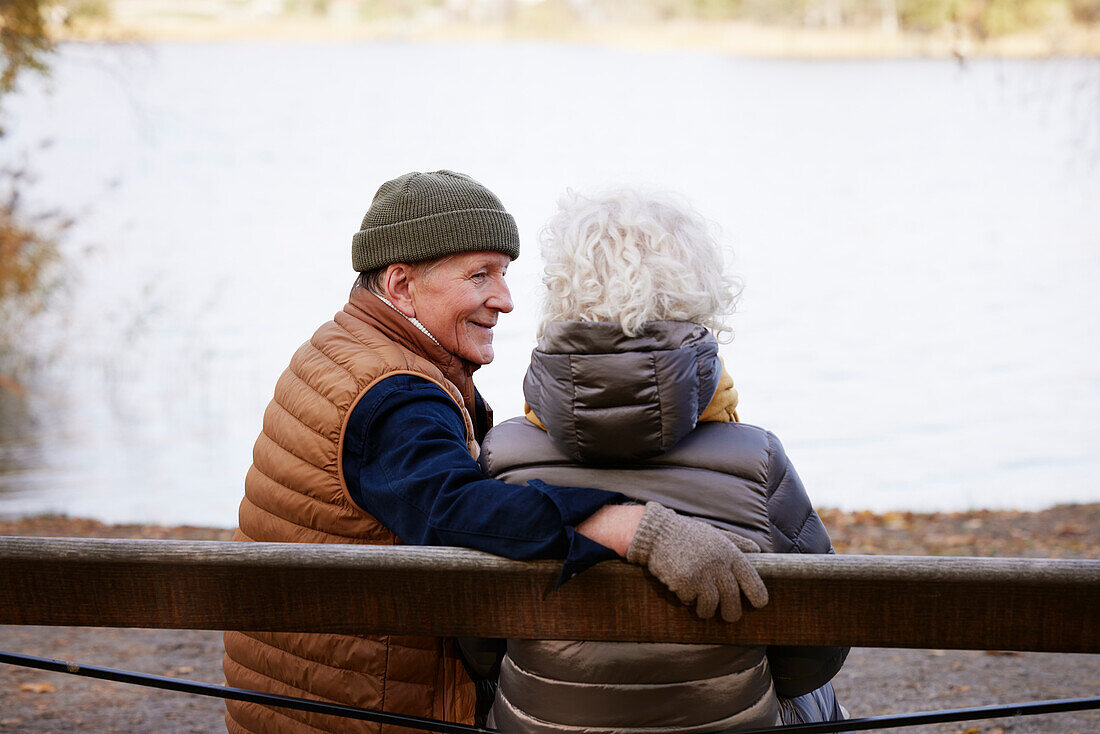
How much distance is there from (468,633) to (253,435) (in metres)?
12.4

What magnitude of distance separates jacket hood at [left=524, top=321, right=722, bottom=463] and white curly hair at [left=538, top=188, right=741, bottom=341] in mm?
73

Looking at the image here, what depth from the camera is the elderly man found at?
1570 mm

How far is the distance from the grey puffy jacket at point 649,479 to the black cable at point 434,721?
0.35 ft

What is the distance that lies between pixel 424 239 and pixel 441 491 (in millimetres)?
739

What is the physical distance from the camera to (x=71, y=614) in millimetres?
1618

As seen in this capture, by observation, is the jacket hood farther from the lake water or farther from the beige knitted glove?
the lake water

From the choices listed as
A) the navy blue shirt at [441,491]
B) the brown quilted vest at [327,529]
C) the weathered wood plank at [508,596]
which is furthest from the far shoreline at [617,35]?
the weathered wood plank at [508,596]

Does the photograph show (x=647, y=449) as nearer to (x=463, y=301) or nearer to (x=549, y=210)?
(x=463, y=301)

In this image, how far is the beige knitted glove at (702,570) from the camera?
149 centimetres

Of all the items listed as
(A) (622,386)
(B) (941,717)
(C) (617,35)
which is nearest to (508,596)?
(A) (622,386)

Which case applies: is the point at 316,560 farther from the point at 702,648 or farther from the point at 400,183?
the point at 400,183

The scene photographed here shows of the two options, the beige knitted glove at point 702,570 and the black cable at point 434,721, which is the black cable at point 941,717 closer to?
the black cable at point 434,721

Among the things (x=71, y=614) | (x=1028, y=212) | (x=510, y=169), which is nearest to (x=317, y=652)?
(x=71, y=614)

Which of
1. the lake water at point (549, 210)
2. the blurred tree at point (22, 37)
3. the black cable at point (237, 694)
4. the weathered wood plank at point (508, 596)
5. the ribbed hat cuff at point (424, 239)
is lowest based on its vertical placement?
the lake water at point (549, 210)
